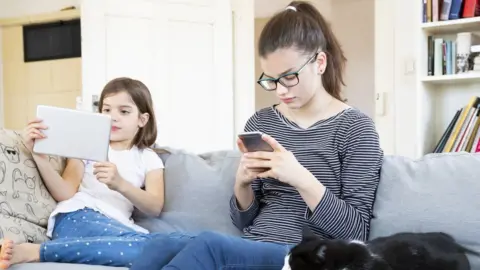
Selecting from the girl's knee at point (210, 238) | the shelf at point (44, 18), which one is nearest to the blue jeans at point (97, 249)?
the girl's knee at point (210, 238)

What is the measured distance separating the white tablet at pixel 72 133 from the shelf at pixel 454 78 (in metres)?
1.79

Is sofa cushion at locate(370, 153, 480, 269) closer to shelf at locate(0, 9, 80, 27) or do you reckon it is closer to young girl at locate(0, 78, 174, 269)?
young girl at locate(0, 78, 174, 269)

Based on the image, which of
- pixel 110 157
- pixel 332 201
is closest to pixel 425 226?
pixel 332 201

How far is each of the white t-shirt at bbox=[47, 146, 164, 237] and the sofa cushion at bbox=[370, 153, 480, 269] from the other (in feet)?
2.09

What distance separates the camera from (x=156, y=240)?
103 cm

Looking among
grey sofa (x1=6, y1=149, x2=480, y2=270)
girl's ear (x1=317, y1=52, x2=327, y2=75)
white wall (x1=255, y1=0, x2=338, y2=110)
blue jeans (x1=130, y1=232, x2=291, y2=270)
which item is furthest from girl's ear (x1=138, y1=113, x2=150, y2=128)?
white wall (x1=255, y1=0, x2=338, y2=110)

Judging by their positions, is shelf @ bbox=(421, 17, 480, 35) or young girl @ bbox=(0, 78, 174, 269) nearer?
young girl @ bbox=(0, 78, 174, 269)

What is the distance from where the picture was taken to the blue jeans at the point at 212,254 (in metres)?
0.94

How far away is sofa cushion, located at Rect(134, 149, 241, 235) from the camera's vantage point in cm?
152

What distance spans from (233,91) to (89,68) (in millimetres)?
1005

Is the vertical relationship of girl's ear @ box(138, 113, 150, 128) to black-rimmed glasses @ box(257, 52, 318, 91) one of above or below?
below

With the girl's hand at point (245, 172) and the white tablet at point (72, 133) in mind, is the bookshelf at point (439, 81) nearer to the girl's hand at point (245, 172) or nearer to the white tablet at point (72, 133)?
the girl's hand at point (245, 172)

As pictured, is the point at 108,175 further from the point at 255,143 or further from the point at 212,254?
the point at 212,254

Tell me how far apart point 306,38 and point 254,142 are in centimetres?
28
